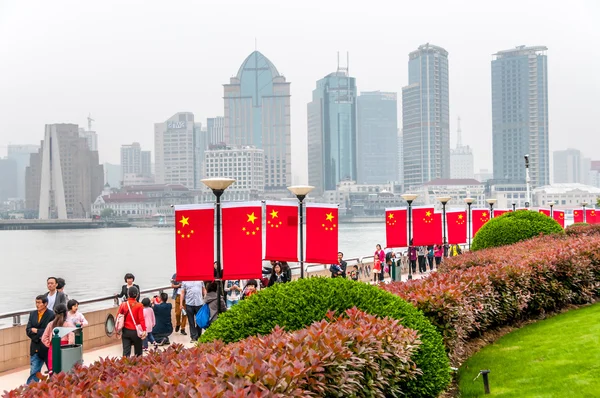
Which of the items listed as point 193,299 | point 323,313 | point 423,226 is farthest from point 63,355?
point 423,226

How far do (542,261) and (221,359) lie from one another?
26.0ft

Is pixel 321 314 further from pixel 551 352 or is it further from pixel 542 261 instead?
pixel 542 261

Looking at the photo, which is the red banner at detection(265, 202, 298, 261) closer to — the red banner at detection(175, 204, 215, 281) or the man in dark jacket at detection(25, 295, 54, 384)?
the red banner at detection(175, 204, 215, 281)

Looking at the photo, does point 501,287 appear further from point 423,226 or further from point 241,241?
point 423,226

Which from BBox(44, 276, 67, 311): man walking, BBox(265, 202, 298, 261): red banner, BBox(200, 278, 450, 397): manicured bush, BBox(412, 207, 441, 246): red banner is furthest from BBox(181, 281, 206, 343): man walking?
BBox(412, 207, 441, 246): red banner

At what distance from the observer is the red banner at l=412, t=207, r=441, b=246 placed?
76.8ft

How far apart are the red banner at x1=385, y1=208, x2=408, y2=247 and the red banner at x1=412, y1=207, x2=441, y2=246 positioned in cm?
63

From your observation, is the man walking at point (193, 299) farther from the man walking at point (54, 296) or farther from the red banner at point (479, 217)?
the red banner at point (479, 217)

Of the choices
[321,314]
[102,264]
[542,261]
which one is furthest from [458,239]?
[102,264]

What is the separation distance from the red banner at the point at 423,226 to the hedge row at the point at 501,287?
9.05 m

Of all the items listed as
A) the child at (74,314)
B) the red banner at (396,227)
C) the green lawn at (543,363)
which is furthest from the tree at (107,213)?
the green lawn at (543,363)

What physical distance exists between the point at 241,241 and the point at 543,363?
18.7ft

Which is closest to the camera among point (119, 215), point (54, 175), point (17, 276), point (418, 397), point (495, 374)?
point (418, 397)

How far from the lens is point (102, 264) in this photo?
238 feet
